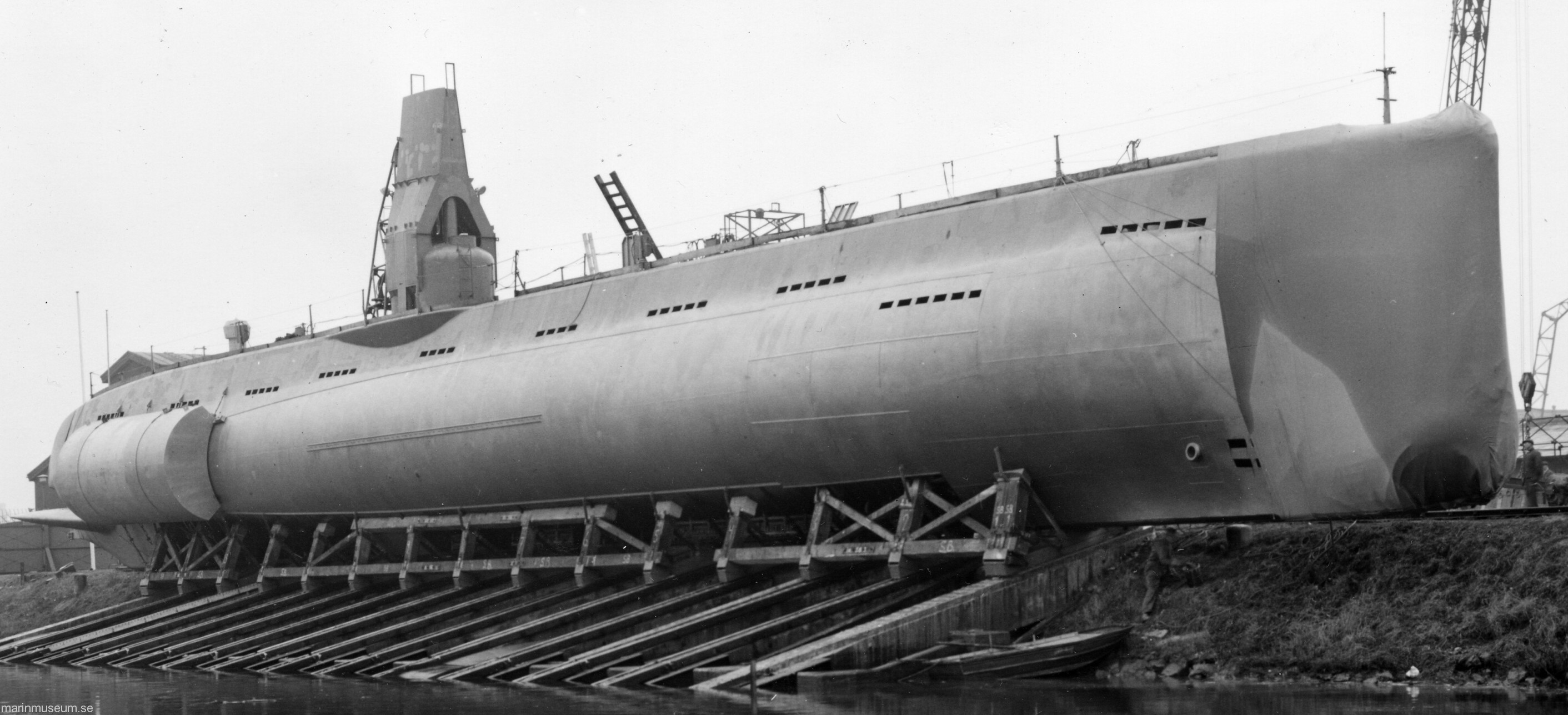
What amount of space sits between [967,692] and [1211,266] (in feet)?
22.3

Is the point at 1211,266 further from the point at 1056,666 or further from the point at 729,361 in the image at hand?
the point at 729,361

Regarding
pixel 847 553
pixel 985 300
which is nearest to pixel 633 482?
pixel 847 553

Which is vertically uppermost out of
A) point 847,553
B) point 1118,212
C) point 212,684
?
point 1118,212

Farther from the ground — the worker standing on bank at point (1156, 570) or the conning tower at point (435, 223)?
the conning tower at point (435, 223)

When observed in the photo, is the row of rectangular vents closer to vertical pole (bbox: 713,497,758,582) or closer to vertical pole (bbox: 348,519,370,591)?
vertical pole (bbox: 713,497,758,582)

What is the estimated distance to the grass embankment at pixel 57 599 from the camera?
53.4 meters

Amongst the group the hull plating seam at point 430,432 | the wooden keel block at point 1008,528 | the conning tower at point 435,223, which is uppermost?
→ the conning tower at point 435,223

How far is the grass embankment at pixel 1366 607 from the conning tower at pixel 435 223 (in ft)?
A: 69.7

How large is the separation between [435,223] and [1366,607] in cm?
2673

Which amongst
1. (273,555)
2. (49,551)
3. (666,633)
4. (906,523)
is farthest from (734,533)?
(49,551)

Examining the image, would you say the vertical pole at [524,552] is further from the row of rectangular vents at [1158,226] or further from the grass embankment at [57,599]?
the grass embankment at [57,599]

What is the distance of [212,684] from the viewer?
30.7 metres

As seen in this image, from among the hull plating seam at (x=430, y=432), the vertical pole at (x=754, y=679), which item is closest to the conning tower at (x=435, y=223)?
the hull plating seam at (x=430, y=432)

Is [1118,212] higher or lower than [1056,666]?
higher
